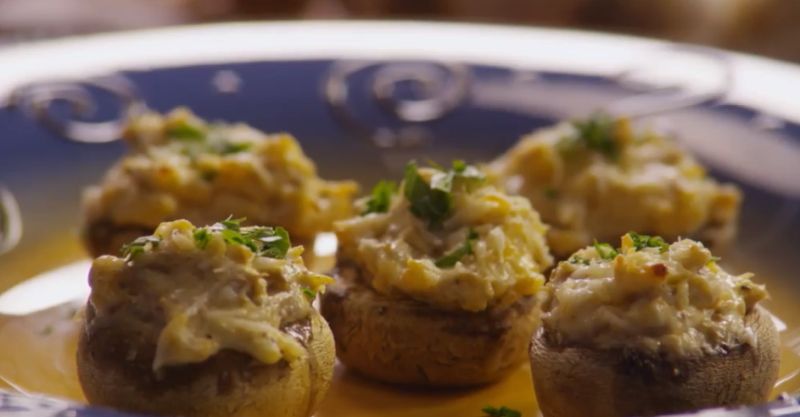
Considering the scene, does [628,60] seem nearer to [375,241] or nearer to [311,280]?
[375,241]

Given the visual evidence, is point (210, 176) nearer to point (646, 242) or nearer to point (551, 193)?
point (551, 193)

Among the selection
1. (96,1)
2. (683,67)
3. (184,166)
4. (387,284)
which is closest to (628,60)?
(683,67)

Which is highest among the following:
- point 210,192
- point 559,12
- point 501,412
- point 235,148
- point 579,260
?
point 559,12

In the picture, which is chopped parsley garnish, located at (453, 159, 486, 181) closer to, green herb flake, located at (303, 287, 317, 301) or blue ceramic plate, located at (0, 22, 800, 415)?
green herb flake, located at (303, 287, 317, 301)

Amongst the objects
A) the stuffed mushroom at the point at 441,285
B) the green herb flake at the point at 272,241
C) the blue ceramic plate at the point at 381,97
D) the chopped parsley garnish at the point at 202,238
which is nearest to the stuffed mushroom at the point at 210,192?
the blue ceramic plate at the point at 381,97

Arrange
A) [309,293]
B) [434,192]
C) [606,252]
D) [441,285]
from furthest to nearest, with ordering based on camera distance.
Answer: [434,192], [441,285], [606,252], [309,293]

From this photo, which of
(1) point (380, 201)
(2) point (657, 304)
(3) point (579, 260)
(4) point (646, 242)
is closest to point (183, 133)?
(1) point (380, 201)
